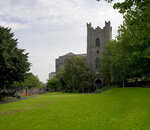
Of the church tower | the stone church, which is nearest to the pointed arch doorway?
the stone church

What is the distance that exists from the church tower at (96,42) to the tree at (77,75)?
747cm

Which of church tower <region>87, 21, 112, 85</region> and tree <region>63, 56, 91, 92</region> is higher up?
church tower <region>87, 21, 112, 85</region>

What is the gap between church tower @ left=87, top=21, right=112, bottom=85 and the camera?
59075mm

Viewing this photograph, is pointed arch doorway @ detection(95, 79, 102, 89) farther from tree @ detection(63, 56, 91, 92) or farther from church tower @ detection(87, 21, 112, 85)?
tree @ detection(63, 56, 91, 92)

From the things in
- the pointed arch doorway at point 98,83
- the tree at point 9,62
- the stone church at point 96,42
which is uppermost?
the stone church at point 96,42

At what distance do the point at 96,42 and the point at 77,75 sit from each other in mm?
17496

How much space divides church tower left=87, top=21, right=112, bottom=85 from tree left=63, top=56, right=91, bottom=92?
7.47m

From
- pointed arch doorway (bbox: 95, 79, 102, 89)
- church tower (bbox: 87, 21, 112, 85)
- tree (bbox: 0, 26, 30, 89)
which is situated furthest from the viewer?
church tower (bbox: 87, 21, 112, 85)

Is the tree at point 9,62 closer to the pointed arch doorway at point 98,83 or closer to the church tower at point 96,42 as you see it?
the pointed arch doorway at point 98,83

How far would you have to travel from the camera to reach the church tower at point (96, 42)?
59075 millimetres

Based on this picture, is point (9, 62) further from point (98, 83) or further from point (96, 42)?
point (96, 42)

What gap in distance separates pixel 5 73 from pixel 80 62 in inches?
1267

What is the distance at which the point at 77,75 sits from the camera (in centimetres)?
5131

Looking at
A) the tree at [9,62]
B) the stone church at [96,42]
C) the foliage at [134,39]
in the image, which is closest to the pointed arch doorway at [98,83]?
the stone church at [96,42]
